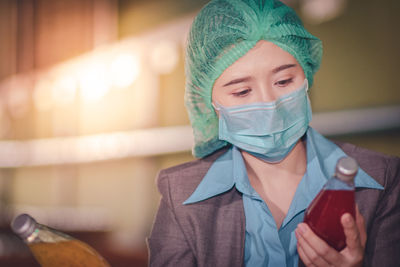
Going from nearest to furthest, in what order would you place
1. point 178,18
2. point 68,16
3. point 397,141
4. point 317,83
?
point 397,141
point 317,83
point 178,18
point 68,16

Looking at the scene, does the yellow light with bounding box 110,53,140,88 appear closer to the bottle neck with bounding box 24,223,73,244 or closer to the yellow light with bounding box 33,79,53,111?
the yellow light with bounding box 33,79,53,111

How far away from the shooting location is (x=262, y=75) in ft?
2.88

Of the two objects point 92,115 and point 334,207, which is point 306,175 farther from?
point 92,115

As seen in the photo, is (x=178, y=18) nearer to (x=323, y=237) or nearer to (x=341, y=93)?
(x=341, y=93)

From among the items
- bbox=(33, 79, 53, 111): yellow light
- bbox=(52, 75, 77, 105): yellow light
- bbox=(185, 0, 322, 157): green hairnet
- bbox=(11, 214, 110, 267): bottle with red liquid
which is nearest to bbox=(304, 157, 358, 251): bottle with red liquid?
bbox=(185, 0, 322, 157): green hairnet

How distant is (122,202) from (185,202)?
1.66m

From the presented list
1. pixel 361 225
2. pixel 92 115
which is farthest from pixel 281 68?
pixel 92 115

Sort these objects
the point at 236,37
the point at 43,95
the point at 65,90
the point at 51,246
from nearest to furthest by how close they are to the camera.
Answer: the point at 51,246 < the point at 236,37 < the point at 65,90 < the point at 43,95

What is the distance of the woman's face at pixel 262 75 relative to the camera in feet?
2.89

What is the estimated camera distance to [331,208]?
689 mm

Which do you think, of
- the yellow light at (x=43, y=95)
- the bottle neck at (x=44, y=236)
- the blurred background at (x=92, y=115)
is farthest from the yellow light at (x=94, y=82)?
the bottle neck at (x=44, y=236)

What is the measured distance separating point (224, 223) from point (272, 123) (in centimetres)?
29

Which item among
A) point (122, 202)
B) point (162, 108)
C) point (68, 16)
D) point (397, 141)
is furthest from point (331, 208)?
point (68, 16)

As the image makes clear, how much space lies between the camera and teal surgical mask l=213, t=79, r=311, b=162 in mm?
892
